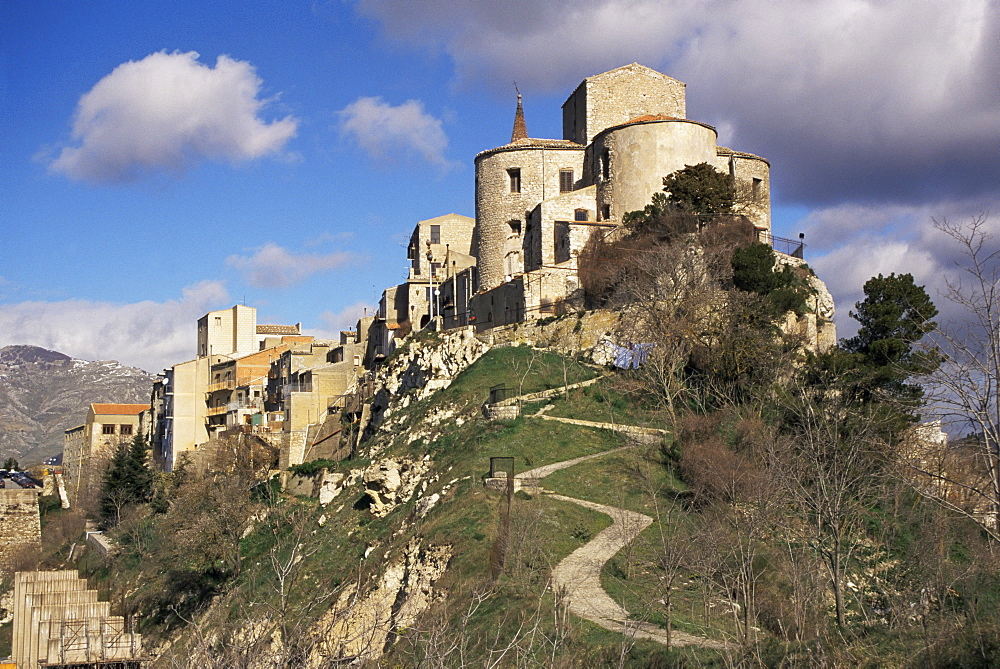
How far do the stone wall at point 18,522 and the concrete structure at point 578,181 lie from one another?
2803 centimetres

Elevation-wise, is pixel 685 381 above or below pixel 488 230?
below

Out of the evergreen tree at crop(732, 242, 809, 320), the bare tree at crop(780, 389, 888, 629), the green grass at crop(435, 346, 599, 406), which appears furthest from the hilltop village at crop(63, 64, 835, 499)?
the bare tree at crop(780, 389, 888, 629)

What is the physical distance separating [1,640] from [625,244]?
106 ft

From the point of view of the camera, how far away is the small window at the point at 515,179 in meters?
56.7

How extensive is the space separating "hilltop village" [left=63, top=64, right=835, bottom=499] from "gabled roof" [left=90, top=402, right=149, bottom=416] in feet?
25.4

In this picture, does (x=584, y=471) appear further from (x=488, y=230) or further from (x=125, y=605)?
(x=488, y=230)

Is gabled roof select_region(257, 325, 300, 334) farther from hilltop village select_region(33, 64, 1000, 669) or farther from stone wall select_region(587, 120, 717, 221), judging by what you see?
stone wall select_region(587, 120, 717, 221)

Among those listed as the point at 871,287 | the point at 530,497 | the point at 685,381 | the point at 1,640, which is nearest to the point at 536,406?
the point at 685,381

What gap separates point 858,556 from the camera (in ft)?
91.7

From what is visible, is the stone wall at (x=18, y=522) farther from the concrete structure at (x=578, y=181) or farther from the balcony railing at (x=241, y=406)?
the concrete structure at (x=578, y=181)

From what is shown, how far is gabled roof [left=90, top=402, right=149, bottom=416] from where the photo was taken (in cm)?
8156

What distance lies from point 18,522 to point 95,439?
20.1 m

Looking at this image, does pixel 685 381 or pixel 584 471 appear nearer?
pixel 584 471

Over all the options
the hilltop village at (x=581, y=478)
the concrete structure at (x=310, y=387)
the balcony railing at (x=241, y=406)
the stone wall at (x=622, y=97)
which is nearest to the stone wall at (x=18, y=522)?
the hilltop village at (x=581, y=478)
